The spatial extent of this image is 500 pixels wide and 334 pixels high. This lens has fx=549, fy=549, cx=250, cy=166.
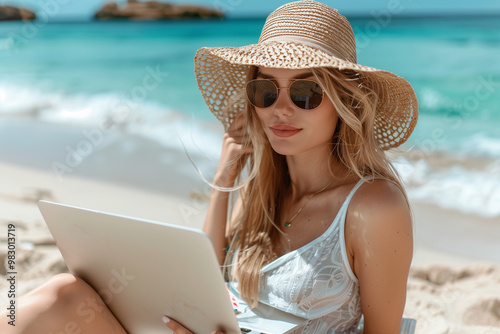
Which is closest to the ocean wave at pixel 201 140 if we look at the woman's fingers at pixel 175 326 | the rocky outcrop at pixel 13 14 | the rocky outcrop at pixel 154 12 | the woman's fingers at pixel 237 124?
the woman's fingers at pixel 237 124

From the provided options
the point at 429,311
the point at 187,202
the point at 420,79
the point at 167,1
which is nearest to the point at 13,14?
the point at 167,1

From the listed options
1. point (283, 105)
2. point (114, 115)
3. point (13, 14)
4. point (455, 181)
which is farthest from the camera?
point (13, 14)

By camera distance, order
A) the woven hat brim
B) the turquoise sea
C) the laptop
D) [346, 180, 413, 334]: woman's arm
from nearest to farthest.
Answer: the laptop
[346, 180, 413, 334]: woman's arm
the woven hat brim
the turquoise sea

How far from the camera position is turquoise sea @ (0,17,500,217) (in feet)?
20.9

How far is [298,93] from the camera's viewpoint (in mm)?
2025

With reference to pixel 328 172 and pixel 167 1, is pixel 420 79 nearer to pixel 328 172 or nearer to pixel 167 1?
pixel 328 172

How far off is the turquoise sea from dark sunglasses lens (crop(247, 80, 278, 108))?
14.7 inches

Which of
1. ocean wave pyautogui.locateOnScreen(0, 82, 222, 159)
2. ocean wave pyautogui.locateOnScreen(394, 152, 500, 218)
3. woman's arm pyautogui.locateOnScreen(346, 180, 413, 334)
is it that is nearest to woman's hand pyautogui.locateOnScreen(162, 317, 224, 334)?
woman's arm pyautogui.locateOnScreen(346, 180, 413, 334)

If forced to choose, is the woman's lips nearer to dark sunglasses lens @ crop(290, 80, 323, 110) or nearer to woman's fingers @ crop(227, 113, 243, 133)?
dark sunglasses lens @ crop(290, 80, 323, 110)

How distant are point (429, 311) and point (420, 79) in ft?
29.3

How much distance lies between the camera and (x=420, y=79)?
1147 centimetres

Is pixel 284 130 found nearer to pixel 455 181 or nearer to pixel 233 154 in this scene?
pixel 233 154

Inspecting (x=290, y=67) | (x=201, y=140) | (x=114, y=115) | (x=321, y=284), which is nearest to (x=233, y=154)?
(x=290, y=67)

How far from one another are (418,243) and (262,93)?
2.63 meters
